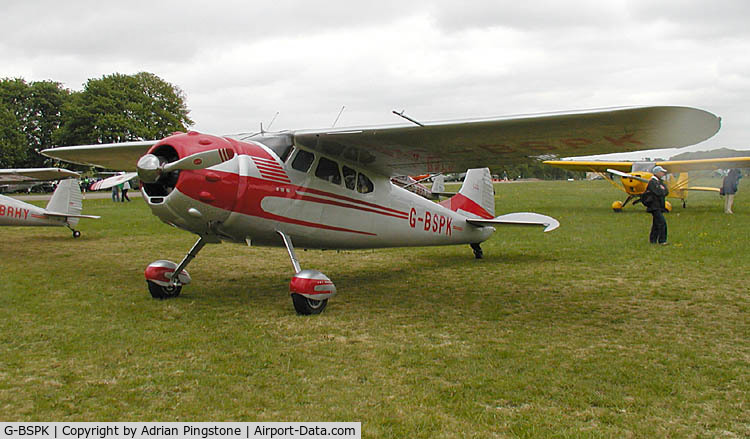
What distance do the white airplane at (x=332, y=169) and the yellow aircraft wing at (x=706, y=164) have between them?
18486 mm

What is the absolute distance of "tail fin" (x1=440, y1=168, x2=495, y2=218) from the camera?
9.74 metres

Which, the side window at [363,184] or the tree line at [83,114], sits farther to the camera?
the tree line at [83,114]

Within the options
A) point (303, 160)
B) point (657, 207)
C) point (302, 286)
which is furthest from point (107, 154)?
point (657, 207)

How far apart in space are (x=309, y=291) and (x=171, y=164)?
1959mm

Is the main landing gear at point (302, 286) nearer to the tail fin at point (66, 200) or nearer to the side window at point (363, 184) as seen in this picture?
the side window at point (363, 184)

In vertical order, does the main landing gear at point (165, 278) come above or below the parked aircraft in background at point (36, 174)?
below

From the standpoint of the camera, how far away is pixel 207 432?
3.04 meters

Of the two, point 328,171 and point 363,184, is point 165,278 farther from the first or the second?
point 363,184

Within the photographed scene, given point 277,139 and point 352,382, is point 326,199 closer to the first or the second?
point 277,139

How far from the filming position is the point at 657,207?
12.3 meters

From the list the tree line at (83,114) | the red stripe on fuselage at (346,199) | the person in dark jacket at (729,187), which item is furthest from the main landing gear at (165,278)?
the tree line at (83,114)

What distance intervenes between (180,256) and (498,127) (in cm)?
801

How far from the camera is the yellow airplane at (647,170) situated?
69.9ft

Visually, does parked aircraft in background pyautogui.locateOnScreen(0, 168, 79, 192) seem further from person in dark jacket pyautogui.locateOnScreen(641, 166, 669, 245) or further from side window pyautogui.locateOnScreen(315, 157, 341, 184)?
person in dark jacket pyautogui.locateOnScreen(641, 166, 669, 245)
